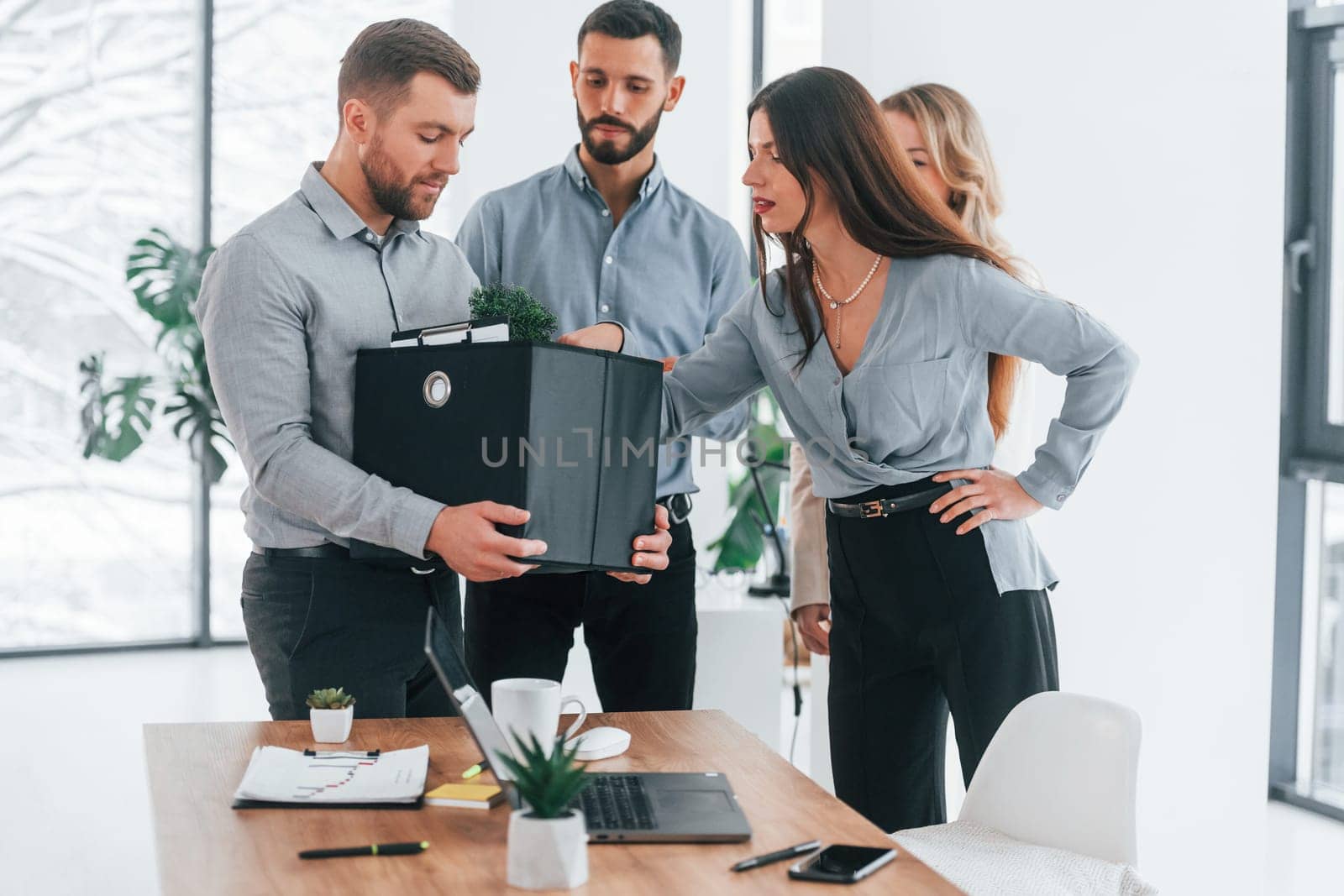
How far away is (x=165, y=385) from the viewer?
19.2 ft

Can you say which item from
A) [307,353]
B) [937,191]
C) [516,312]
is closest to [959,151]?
[937,191]

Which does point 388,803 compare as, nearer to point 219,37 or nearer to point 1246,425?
point 1246,425

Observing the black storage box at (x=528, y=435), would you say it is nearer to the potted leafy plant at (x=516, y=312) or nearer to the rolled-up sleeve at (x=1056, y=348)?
the potted leafy plant at (x=516, y=312)

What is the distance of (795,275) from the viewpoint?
2240 mm

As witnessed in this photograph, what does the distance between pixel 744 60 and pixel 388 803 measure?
18.2ft

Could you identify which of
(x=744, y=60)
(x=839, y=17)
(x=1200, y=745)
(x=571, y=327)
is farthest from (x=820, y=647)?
(x=744, y=60)

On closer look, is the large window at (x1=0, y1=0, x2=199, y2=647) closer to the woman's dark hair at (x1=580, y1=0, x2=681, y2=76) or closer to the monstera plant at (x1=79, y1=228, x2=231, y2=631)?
the monstera plant at (x1=79, y1=228, x2=231, y2=631)

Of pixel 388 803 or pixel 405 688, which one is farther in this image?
pixel 405 688

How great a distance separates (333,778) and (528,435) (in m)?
0.51

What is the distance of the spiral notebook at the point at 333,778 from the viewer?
150cm

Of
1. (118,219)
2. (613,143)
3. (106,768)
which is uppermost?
(118,219)

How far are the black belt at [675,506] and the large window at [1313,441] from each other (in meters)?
2.32

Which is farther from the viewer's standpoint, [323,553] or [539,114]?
[539,114]

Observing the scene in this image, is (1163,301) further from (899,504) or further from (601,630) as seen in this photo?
(601,630)
